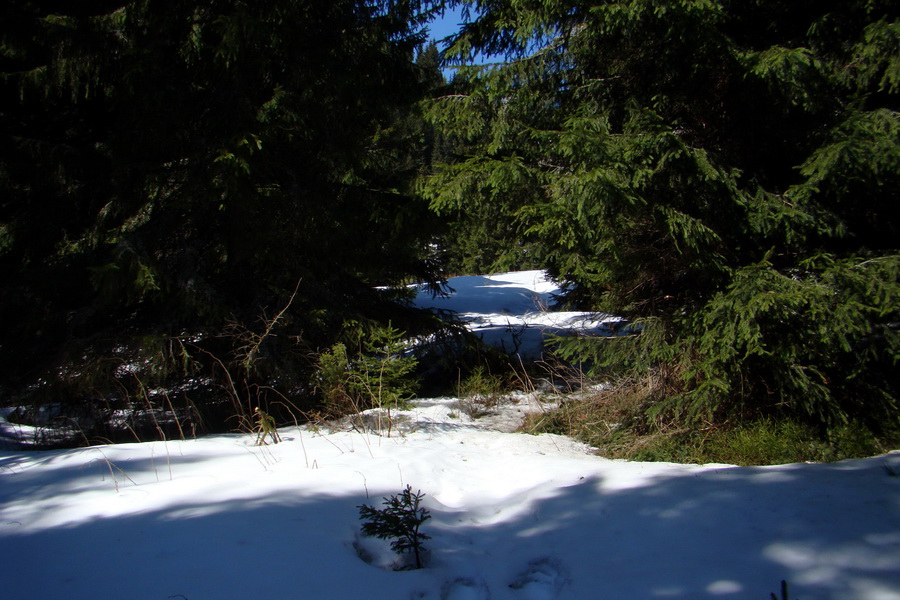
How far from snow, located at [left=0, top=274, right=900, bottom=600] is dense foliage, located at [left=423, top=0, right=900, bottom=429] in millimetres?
1029

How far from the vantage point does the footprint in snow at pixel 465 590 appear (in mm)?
2602

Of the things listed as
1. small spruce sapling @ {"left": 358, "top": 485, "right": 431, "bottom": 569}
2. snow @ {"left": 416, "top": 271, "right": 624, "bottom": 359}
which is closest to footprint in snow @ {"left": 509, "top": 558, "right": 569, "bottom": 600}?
small spruce sapling @ {"left": 358, "top": 485, "right": 431, "bottom": 569}

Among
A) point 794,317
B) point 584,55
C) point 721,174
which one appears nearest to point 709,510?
point 794,317

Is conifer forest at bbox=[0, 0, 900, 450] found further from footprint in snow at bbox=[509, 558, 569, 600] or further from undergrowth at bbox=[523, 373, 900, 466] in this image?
footprint in snow at bbox=[509, 558, 569, 600]

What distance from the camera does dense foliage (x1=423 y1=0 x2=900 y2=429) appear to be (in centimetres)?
435

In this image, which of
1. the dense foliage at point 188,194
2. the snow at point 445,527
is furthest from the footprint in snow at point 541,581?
the dense foliage at point 188,194

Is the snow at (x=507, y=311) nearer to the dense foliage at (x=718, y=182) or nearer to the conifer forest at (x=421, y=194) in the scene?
the conifer forest at (x=421, y=194)

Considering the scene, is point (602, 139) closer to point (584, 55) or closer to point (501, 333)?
point (584, 55)

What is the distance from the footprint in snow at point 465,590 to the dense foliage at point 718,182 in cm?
272

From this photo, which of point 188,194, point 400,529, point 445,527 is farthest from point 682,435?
point 188,194

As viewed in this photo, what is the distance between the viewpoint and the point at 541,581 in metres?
2.73

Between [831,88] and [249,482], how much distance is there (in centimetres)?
547

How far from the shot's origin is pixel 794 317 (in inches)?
171

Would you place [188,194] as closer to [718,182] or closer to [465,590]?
[465,590]
